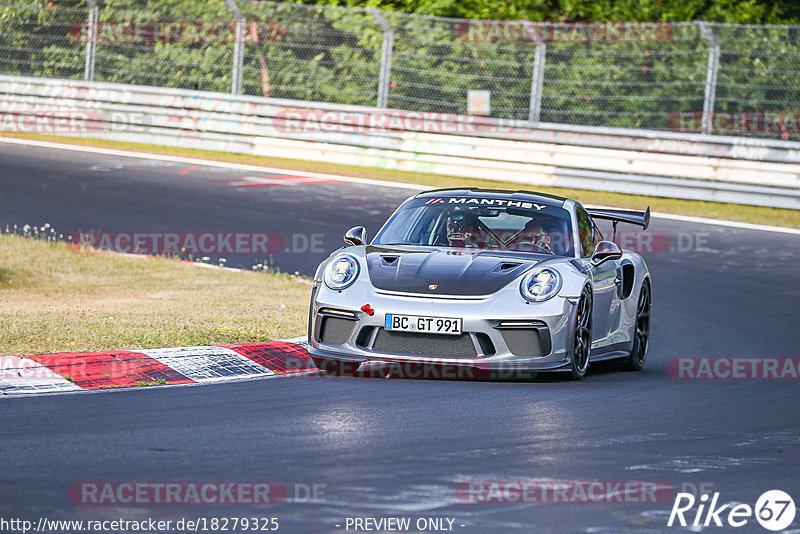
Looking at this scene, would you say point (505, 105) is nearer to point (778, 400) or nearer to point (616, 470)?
point (778, 400)

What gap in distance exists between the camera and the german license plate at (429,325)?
25.0ft

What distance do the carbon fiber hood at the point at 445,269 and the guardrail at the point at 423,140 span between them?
10.7m

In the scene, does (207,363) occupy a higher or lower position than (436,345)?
lower

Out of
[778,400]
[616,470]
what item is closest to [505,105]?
[778,400]

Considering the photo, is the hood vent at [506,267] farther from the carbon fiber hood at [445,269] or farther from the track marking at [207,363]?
the track marking at [207,363]

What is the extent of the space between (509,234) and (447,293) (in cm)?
140

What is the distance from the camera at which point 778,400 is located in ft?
25.9

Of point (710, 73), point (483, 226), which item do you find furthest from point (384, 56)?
point (483, 226)

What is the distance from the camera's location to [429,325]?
25.0ft

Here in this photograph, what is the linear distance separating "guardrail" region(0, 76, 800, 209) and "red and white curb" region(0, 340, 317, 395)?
11.0 m

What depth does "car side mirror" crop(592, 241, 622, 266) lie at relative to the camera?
28.5 feet

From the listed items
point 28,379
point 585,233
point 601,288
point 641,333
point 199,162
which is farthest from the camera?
point 199,162

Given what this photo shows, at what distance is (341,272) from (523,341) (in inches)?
48.6

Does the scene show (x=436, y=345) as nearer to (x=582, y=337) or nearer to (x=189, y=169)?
(x=582, y=337)
